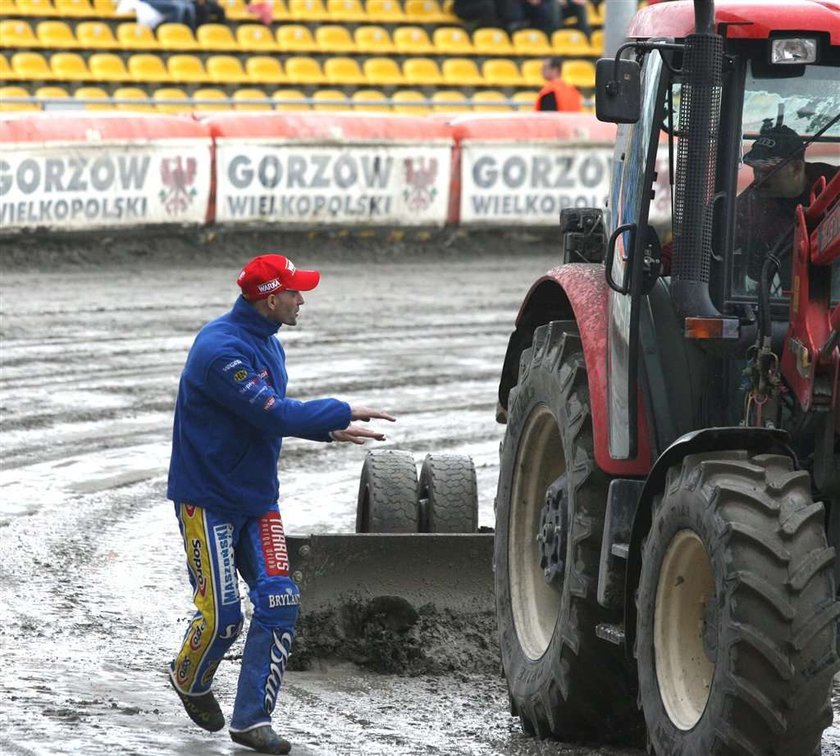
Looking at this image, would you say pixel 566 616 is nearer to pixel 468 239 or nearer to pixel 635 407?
pixel 635 407

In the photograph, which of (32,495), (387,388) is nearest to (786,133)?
(32,495)

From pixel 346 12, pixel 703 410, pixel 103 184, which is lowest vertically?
pixel 103 184

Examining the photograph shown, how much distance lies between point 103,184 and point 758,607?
13804 mm

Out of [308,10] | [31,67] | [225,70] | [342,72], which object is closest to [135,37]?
[225,70]

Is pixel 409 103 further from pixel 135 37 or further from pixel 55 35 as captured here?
pixel 55 35

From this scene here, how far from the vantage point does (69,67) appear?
73.2 feet

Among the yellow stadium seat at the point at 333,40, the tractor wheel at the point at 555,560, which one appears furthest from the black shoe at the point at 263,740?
the yellow stadium seat at the point at 333,40

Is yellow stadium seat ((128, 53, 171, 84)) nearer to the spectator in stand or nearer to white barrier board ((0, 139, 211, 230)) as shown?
white barrier board ((0, 139, 211, 230))

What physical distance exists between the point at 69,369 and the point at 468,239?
785cm

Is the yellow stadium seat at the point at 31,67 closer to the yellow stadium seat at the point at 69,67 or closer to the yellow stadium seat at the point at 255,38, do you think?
the yellow stadium seat at the point at 69,67

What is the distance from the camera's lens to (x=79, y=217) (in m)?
17.8

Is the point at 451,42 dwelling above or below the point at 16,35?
below

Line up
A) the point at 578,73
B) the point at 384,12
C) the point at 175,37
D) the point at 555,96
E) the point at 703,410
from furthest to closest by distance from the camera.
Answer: the point at 578,73 < the point at 384,12 < the point at 175,37 < the point at 555,96 < the point at 703,410

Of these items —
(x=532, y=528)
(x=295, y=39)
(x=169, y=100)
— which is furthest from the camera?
(x=295, y=39)
